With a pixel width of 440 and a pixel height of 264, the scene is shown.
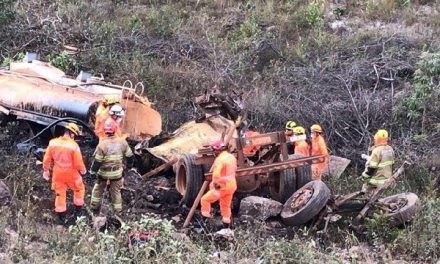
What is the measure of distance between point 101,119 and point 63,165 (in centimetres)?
182

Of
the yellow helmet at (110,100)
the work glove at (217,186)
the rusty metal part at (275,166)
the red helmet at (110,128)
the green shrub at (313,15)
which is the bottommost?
the work glove at (217,186)

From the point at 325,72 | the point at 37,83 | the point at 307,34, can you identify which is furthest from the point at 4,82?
the point at 307,34

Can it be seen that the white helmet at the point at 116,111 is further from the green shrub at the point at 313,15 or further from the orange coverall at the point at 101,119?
the green shrub at the point at 313,15

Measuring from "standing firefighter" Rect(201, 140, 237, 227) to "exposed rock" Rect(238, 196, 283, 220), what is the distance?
0.29m

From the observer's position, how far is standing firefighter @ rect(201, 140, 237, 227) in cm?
799

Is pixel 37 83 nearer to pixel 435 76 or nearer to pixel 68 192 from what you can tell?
pixel 68 192

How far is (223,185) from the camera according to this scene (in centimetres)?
802

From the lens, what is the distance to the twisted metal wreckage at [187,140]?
8.46 m

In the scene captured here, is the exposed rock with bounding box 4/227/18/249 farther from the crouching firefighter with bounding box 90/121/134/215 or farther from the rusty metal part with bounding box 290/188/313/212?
the rusty metal part with bounding box 290/188/313/212

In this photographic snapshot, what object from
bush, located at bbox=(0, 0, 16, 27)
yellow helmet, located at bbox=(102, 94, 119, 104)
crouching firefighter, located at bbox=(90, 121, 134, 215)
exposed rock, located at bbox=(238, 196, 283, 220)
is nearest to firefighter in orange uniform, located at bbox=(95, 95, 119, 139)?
yellow helmet, located at bbox=(102, 94, 119, 104)

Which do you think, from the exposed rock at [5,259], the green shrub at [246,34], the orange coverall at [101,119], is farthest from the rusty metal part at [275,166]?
the green shrub at [246,34]

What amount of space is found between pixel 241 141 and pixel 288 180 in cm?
89

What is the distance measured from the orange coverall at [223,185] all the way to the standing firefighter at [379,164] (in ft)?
6.78

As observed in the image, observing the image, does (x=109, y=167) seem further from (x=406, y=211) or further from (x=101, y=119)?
(x=406, y=211)
